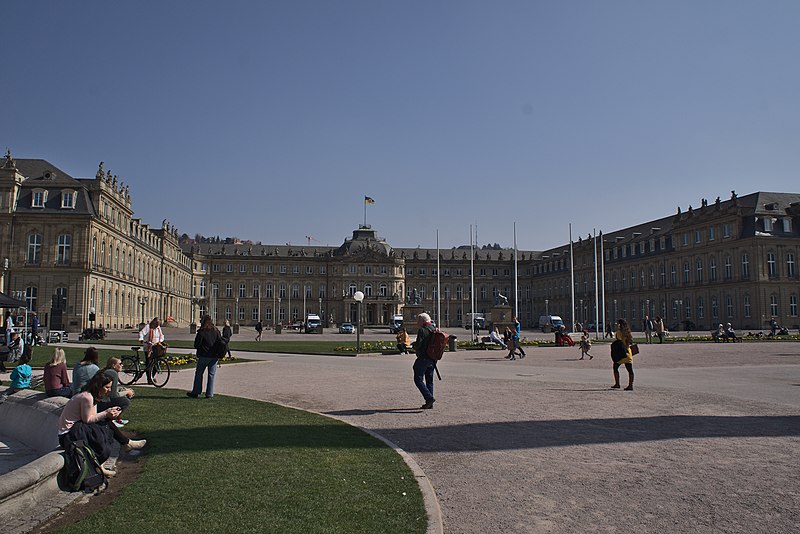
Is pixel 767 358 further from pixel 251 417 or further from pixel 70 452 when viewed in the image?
pixel 70 452

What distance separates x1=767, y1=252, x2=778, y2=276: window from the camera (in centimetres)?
7470

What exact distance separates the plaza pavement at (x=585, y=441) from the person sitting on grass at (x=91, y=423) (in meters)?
4.07

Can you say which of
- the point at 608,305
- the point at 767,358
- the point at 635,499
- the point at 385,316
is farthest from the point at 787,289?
the point at 635,499

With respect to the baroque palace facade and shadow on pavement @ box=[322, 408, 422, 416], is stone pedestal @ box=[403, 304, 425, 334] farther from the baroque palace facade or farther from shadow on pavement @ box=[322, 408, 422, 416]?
shadow on pavement @ box=[322, 408, 422, 416]

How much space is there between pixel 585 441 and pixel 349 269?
396 feet

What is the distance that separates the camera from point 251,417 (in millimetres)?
11531

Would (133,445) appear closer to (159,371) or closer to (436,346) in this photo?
(436,346)

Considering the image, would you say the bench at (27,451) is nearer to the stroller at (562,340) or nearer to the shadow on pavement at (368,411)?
the shadow on pavement at (368,411)

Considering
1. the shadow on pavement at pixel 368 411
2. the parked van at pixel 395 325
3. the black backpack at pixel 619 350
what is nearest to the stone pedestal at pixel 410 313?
the parked van at pixel 395 325

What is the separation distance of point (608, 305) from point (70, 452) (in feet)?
347

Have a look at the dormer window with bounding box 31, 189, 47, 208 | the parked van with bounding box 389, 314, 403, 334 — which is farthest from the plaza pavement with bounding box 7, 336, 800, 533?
the dormer window with bounding box 31, 189, 47, 208

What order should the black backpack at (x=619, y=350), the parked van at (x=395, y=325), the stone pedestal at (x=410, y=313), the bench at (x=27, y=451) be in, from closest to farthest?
1. the bench at (x=27, y=451)
2. the black backpack at (x=619, y=350)
3. the stone pedestal at (x=410, y=313)
4. the parked van at (x=395, y=325)

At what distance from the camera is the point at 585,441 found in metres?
9.96

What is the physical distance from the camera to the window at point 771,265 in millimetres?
74700
